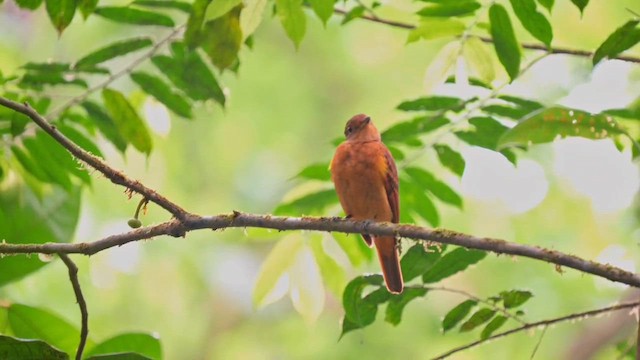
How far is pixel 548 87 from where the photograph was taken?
8219 mm

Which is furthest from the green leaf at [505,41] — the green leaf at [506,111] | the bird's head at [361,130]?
the bird's head at [361,130]

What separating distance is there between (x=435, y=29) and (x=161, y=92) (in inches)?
45.3

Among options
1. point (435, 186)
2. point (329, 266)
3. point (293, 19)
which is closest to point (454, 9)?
point (293, 19)

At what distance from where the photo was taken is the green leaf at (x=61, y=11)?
9.26 ft

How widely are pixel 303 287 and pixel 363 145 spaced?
673 millimetres

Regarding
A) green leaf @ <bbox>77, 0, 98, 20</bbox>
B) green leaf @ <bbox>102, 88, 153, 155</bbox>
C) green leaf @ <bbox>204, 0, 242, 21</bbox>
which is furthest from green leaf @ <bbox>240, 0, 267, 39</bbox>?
green leaf @ <bbox>102, 88, 153, 155</bbox>

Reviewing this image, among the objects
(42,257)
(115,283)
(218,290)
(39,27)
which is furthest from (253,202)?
(42,257)

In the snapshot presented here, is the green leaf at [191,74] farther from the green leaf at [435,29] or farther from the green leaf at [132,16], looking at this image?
the green leaf at [435,29]

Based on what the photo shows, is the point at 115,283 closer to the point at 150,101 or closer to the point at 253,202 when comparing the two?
the point at 253,202

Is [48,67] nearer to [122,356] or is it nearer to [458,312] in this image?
[122,356]

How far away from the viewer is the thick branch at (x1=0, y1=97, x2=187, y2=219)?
2045 mm

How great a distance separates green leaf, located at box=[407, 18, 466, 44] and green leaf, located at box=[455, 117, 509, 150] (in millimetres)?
345

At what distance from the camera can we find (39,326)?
2.39m

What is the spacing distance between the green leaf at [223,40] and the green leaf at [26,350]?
1350mm
